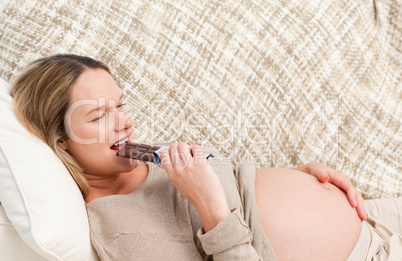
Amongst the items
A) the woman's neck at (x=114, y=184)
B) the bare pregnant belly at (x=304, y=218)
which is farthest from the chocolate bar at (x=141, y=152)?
the bare pregnant belly at (x=304, y=218)

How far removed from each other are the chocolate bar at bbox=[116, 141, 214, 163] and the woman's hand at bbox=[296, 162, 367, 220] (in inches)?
19.0

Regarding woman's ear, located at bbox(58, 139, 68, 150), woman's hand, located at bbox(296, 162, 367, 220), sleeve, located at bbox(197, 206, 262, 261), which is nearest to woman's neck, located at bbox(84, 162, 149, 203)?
woman's ear, located at bbox(58, 139, 68, 150)

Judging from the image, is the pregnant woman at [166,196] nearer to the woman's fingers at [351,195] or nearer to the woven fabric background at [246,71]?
the woman's fingers at [351,195]

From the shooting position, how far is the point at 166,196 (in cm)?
115

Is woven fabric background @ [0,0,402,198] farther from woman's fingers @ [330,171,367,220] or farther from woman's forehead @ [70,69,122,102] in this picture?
woman's forehead @ [70,69,122,102]

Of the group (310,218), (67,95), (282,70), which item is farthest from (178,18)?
(310,218)

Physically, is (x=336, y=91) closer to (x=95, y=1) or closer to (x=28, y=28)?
(x=95, y=1)

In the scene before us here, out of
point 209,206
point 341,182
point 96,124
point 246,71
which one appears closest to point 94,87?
point 96,124

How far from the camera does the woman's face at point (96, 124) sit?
1.10 meters

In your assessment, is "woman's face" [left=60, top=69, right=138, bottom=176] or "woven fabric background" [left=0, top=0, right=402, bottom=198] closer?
"woman's face" [left=60, top=69, right=138, bottom=176]

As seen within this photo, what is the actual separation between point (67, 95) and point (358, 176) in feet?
3.75

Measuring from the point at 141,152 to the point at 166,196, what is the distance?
155mm

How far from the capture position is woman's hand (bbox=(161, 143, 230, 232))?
101 centimetres

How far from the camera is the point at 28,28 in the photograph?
1.46 metres
